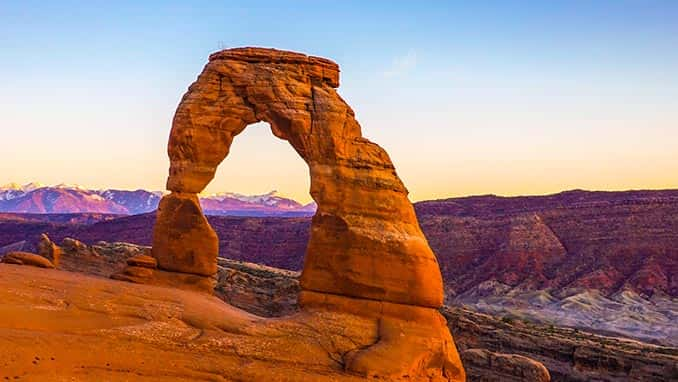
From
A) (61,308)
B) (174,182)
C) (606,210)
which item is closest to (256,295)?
(174,182)

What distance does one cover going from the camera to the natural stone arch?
64.8 feet

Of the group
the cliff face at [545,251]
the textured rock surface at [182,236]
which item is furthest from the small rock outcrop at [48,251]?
the cliff face at [545,251]

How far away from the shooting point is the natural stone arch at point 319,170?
19766 millimetres

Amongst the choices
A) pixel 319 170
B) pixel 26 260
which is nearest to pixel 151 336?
pixel 319 170

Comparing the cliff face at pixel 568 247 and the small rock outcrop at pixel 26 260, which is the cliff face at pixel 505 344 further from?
the cliff face at pixel 568 247

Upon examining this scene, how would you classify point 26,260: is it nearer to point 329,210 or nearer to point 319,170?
point 319,170

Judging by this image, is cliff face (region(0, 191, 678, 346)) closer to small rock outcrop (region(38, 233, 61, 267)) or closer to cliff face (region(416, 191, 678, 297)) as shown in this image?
cliff face (region(416, 191, 678, 297))

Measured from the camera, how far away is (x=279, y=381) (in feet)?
51.6

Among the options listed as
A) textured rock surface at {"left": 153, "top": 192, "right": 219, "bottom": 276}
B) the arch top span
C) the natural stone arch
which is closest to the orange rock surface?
the natural stone arch

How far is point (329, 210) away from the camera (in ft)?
66.9

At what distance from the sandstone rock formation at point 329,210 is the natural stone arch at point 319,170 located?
0.10 feet

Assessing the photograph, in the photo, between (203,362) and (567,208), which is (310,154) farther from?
(567,208)

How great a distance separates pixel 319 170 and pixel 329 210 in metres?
1.25

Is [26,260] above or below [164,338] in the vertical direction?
above
